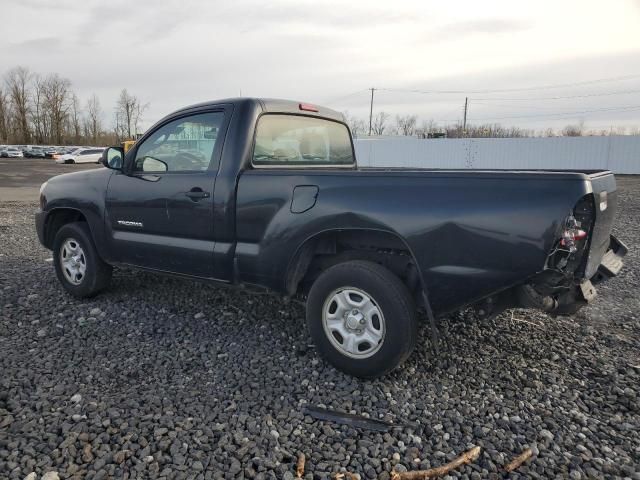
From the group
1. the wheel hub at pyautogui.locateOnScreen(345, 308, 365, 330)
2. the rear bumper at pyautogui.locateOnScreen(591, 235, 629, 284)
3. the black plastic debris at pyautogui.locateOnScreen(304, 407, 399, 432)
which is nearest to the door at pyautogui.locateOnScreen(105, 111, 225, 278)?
the wheel hub at pyautogui.locateOnScreen(345, 308, 365, 330)

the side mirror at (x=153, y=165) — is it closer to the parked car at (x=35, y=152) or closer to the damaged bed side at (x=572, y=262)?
the damaged bed side at (x=572, y=262)

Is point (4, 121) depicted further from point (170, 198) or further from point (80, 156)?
point (170, 198)

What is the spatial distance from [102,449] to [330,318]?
5.07 ft

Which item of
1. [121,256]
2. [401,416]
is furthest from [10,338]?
[401,416]

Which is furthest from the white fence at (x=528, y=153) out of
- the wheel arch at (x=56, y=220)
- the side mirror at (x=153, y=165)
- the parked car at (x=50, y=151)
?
the parked car at (x=50, y=151)

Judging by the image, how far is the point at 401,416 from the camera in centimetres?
300

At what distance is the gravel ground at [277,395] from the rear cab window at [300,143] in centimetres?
142

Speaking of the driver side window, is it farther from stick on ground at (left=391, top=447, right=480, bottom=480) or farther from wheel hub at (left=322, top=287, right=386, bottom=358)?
stick on ground at (left=391, top=447, right=480, bottom=480)

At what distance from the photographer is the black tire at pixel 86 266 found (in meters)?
4.89

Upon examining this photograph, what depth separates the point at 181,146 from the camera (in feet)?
14.3

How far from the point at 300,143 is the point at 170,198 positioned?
3.99 ft

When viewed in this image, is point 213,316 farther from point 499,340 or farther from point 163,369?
point 499,340

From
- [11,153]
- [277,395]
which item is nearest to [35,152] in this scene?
[11,153]

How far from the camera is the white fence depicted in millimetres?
28822
